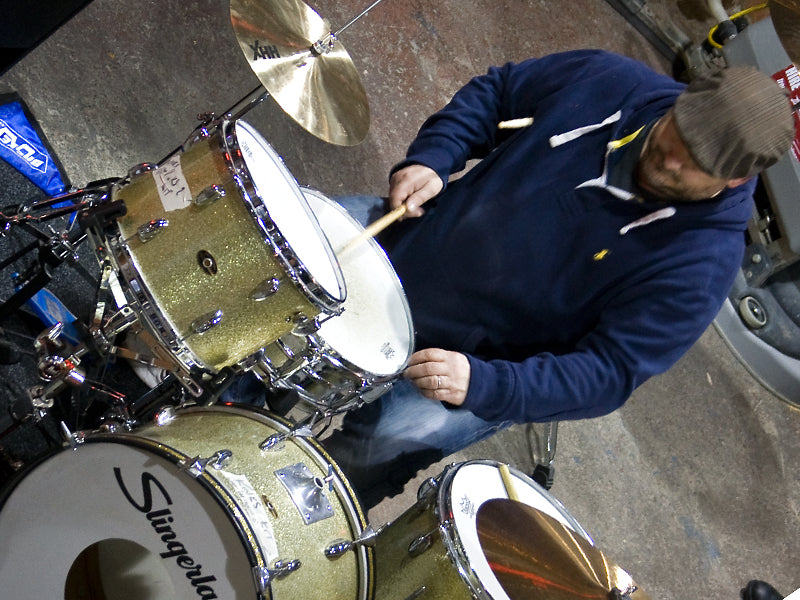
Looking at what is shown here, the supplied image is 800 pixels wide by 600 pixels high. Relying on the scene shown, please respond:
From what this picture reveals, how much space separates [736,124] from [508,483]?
2.92 feet

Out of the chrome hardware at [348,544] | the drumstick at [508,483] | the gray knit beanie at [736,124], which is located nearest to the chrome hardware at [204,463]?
the chrome hardware at [348,544]

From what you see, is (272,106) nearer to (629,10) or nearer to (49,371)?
(49,371)

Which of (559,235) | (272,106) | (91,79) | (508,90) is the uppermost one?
(91,79)

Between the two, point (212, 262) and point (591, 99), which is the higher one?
point (212, 262)

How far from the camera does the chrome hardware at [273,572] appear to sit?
1.12 m

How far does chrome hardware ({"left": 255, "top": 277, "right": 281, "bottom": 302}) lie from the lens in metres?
1.27

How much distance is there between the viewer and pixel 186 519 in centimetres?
116

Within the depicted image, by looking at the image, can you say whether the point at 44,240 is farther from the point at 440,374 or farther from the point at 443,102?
the point at 443,102

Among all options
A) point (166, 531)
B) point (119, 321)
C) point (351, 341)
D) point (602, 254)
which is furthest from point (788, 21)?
point (166, 531)

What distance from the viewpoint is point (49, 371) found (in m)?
1.40

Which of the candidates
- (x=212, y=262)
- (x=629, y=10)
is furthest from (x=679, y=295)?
(x=629, y=10)

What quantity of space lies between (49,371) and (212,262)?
1.36 feet

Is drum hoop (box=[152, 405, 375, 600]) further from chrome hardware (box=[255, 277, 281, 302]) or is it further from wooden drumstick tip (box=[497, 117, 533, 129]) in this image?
wooden drumstick tip (box=[497, 117, 533, 129])

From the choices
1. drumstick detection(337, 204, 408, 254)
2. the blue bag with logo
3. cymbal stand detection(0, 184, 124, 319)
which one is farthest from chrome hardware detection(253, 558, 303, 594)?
the blue bag with logo
